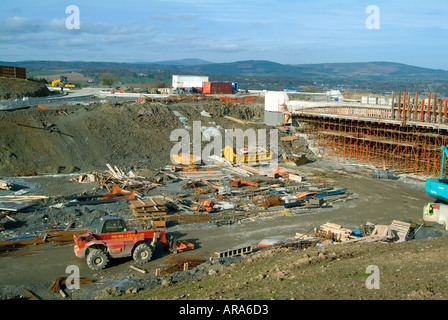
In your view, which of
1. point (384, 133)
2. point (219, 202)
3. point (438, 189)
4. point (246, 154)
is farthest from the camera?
point (384, 133)

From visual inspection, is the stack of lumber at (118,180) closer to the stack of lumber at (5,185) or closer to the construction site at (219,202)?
the construction site at (219,202)

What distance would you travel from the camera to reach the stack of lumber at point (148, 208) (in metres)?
17.5

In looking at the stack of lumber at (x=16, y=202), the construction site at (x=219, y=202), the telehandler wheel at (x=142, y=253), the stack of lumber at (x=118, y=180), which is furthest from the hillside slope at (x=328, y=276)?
the stack of lumber at (x=118, y=180)

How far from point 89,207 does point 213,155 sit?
520 inches

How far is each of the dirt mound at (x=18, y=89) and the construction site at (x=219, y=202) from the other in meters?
3.84

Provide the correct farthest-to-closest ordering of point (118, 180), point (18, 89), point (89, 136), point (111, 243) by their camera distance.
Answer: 1. point (18, 89)
2. point (89, 136)
3. point (118, 180)
4. point (111, 243)

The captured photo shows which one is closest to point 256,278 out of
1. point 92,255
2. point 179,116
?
point 92,255

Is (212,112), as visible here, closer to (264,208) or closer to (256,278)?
(264,208)

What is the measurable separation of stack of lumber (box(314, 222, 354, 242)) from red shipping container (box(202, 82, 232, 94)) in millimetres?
42137

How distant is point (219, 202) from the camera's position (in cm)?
2038

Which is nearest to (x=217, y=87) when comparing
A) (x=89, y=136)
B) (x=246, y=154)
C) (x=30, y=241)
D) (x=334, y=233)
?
(x=246, y=154)

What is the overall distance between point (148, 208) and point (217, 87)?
41.0 meters

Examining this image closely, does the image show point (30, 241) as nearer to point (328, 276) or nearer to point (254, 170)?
point (328, 276)

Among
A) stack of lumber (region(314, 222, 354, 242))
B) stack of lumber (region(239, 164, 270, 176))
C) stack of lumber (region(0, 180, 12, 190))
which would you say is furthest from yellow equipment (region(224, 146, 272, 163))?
stack of lumber (region(0, 180, 12, 190))
